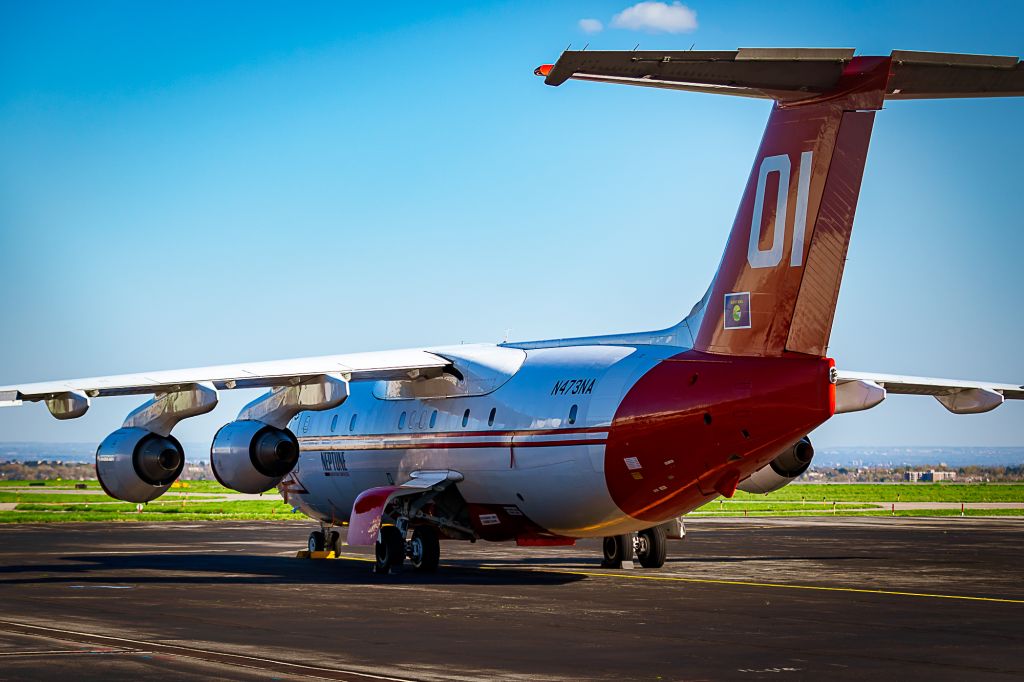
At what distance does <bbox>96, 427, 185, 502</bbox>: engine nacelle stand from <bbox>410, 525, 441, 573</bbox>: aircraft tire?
13.7ft

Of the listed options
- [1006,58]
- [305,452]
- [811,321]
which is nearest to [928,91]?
[1006,58]

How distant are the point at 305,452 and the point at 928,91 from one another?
16046 mm

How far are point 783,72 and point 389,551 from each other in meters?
11.1

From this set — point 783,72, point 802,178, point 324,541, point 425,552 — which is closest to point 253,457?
point 425,552

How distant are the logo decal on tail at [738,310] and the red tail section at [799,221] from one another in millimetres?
13

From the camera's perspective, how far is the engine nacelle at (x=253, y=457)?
23.0 meters

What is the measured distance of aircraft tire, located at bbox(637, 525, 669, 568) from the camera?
24.4m

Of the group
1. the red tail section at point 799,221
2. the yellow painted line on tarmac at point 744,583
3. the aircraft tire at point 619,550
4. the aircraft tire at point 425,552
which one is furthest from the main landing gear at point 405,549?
the red tail section at point 799,221

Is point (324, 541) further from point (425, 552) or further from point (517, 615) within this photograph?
point (517, 615)

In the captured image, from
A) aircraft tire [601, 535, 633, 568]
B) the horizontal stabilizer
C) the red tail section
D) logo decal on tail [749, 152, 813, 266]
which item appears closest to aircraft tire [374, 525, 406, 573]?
aircraft tire [601, 535, 633, 568]

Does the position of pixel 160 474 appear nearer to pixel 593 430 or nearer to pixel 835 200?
pixel 593 430

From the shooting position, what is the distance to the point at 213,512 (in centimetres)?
5297

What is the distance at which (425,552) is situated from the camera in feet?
76.8

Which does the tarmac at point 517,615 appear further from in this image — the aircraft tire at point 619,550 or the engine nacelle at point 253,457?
the engine nacelle at point 253,457
